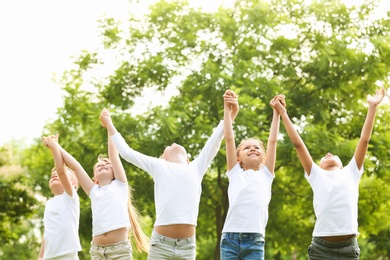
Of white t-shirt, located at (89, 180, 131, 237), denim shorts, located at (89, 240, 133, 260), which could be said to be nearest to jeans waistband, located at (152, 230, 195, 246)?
denim shorts, located at (89, 240, 133, 260)

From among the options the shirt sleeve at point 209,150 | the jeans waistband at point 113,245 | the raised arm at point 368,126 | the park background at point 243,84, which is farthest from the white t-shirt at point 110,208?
the park background at point 243,84

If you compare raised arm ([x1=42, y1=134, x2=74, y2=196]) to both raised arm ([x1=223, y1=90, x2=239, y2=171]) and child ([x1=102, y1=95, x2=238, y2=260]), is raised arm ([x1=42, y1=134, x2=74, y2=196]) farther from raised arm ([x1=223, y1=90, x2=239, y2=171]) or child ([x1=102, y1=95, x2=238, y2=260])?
raised arm ([x1=223, y1=90, x2=239, y2=171])

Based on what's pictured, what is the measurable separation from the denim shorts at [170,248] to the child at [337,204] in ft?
3.75

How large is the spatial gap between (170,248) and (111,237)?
74cm

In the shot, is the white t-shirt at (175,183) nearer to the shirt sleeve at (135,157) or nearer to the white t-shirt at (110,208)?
the shirt sleeve at (135,157)

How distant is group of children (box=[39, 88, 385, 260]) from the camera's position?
5770 mm

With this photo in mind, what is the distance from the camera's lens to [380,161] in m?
14.3

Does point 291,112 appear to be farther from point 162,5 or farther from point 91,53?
point 91,53

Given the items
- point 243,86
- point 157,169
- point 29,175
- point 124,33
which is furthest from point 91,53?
point 157,169

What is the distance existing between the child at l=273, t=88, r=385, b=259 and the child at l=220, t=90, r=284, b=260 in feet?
1.20

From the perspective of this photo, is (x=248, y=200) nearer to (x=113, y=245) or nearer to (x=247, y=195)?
(x=247, y=195)

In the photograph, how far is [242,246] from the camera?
562 centimetres

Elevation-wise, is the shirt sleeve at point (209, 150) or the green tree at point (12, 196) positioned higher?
the green tree at point (12, 196)

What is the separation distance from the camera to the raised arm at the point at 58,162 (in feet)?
21.1
